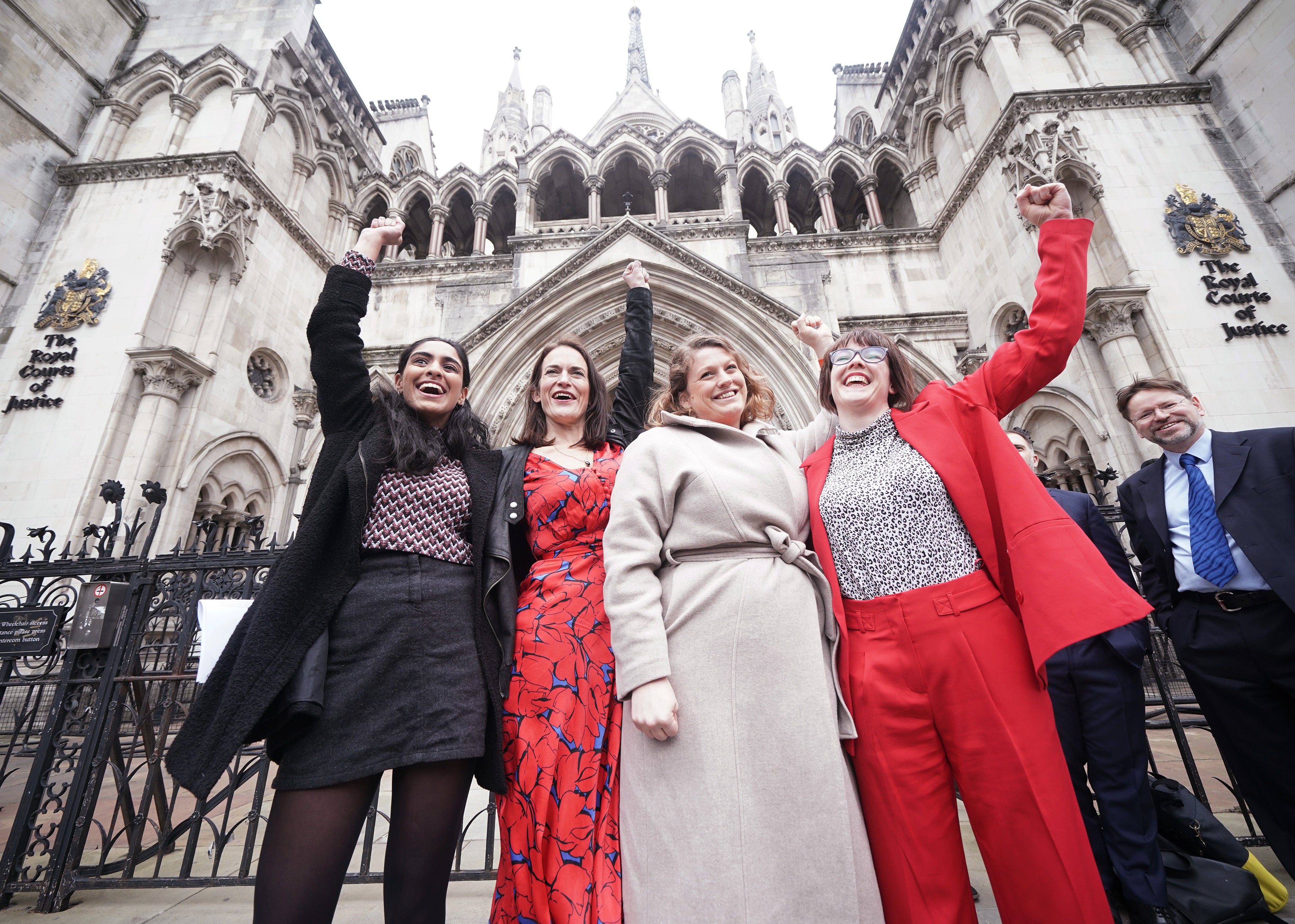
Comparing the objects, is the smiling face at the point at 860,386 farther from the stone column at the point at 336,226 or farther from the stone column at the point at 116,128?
the stone column at the point at 116,128

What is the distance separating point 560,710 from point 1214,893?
2.98 metres

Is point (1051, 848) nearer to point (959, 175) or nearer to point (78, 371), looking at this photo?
point (78, 371)

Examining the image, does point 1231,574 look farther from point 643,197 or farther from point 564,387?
point 643,197

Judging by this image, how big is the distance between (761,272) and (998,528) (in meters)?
10.6

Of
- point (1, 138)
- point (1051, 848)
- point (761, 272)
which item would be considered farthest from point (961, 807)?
point (1, 138)

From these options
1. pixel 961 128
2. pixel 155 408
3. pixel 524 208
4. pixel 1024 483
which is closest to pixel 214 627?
pixel 1024 483

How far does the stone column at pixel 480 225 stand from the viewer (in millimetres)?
13016

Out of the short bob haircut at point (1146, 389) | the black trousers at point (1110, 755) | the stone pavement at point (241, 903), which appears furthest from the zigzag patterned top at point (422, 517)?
the short bob haircut at point (1146, 389)

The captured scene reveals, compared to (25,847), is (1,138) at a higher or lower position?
higher

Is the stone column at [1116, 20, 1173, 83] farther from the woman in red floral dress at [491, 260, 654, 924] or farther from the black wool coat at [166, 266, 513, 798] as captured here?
the black wool coat at [166, 266, 513, 798]

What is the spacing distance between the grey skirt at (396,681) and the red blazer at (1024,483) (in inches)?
48.0

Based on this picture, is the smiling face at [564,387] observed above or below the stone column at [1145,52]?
below

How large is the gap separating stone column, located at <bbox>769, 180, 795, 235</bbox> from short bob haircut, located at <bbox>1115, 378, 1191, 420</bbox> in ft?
34.4

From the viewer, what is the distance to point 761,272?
1139cm
